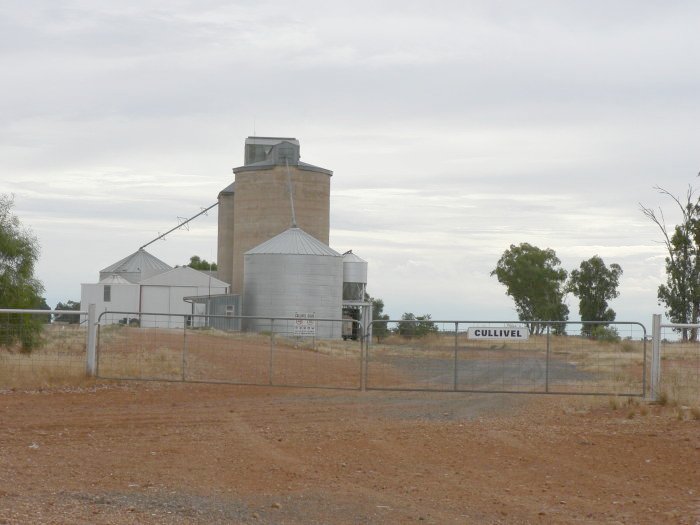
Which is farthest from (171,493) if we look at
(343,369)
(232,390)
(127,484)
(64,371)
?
(343,369)

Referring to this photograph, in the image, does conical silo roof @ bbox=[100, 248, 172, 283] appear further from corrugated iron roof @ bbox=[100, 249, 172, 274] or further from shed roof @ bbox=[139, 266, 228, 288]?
shed roof @ bbox=[139, 266, 228, 288]

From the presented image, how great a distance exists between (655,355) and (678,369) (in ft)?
14.6

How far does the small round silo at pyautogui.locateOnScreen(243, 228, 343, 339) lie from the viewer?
2331 inches

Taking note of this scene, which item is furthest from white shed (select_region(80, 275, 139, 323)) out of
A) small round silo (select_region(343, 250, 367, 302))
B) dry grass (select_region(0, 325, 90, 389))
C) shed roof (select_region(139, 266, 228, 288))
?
dry grass (select_region(0, 325, 90, 389))

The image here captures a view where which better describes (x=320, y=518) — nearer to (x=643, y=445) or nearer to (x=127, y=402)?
(x=643, y=445)

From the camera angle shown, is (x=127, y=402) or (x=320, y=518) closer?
(x=320, y=518)

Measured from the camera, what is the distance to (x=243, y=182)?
242ft

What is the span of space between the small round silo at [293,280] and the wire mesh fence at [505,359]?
33481 millimetres

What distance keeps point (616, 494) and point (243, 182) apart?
64.2 metres

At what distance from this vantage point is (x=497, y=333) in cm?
2077

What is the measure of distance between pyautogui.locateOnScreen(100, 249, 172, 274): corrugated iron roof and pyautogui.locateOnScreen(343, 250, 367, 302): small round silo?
21158 millimetres

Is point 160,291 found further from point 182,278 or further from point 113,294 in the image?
point 113,294

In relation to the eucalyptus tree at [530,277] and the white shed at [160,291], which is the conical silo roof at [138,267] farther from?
the eucalyptus tree at [530,277]

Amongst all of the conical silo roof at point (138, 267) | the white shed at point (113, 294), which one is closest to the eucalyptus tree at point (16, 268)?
the white shed at point (113, 294)
